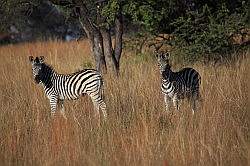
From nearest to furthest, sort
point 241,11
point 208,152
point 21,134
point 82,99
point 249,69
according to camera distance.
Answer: point 208,152, point 21,134, point 82,99, point 249,69, point 241,11

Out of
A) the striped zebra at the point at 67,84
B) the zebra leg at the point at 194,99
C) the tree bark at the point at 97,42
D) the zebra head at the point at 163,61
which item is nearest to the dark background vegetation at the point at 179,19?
the tree bark at the point at 97,42

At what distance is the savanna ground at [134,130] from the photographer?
5148 mm

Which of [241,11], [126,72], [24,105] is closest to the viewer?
[24,105]

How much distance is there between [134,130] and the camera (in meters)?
6.03

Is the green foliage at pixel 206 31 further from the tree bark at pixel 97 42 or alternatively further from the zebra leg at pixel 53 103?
the zebra leg at pixel 53 103

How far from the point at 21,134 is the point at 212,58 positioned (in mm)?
7399

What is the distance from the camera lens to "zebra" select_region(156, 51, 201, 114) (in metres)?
8.02

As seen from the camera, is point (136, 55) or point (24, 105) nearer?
point (24, 105)

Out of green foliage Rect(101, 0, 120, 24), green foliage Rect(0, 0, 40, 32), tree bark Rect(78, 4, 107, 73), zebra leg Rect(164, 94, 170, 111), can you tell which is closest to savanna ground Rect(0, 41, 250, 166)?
zebra leg Rect(164, 94, 170, 111)

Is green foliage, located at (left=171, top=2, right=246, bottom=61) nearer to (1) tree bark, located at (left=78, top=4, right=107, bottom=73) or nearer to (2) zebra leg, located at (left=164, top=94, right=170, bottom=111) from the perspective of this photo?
(1) tree bark, located at (left=78, top=4, right=107, bottom=73)

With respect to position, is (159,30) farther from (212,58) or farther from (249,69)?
(249,69)

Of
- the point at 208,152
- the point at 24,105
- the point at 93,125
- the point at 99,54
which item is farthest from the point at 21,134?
the point at 99,54

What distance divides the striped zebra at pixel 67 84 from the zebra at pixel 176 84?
0.99m

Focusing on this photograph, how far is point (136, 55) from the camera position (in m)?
13.6
